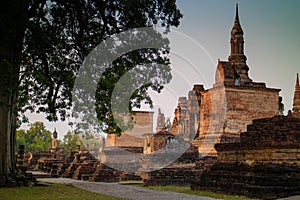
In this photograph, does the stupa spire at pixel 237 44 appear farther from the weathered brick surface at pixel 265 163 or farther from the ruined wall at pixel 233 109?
the weathered brick surface at pixel 265 163

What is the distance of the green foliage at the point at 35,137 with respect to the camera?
64812mm

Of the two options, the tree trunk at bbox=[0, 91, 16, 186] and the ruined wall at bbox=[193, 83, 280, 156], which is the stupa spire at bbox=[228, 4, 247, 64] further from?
the tree trunk at bbox=[0, 91, 16, 186]

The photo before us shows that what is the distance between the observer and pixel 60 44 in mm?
12016

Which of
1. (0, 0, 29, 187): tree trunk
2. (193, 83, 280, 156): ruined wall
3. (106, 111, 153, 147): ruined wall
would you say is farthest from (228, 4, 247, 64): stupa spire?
(0, 0, 29, 187): tree trunk

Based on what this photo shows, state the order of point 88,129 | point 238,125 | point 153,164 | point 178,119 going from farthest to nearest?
point 178,119 → point 238,125 → point 153,164 → point 88,129

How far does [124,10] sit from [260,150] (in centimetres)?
541

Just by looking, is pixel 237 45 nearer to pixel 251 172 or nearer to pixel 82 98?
pixel 251 172

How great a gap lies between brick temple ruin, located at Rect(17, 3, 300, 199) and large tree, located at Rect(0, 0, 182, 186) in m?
2.71

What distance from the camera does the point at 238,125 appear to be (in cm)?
2473

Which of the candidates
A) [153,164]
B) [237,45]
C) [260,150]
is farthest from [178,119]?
[260,150]

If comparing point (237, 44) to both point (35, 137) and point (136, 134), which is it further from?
point (35, 137)

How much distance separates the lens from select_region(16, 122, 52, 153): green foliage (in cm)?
6481

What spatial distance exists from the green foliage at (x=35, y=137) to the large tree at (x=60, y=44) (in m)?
53.2

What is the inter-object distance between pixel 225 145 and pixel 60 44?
238 inches
